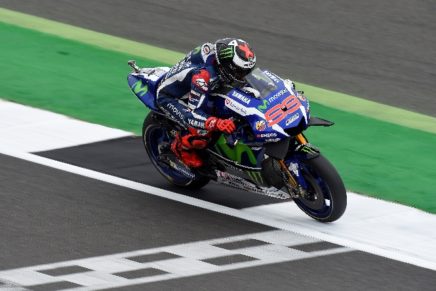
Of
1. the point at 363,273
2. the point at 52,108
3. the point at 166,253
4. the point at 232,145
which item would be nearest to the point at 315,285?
the point at 363,273

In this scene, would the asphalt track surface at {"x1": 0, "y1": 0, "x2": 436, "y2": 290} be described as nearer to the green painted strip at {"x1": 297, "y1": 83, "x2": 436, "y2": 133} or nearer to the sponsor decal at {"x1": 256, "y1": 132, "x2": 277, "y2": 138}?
the green painted strip at {"x1": 297, "y1": 83, "x2": 436, "y2": 133}

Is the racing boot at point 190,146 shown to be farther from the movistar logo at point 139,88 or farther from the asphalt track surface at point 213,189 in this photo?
the movistar logo at point 139,88

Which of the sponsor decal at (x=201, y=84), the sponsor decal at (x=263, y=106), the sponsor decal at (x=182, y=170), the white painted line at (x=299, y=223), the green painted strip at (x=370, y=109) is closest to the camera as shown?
the white painted line at (x=299, y=223)

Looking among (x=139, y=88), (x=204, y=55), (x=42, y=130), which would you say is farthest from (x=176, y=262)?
(x=42, y=130)

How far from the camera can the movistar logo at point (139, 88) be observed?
498 inches

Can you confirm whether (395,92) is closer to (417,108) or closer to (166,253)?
(417,108)

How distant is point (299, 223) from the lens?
11742 millimetres

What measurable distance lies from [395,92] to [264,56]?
2001 mm

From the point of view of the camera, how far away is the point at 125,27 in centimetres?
1877

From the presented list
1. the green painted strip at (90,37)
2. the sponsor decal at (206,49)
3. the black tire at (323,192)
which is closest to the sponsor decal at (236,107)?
the sponsor decal at (206,49)

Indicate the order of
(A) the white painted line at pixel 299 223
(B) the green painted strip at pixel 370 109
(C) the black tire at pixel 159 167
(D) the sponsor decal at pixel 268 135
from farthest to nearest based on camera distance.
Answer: (B) the green painted strip at pixel 370 109
(C) the black tire at pixel 159 167
(D) the sponsor decal at pixel 268 135
(A) the white painted line at pixel 299 223

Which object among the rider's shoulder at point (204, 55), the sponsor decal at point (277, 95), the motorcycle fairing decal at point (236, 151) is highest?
the rider's shoulder at point (204, 55)

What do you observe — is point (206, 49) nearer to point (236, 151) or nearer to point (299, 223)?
point (236, 151)

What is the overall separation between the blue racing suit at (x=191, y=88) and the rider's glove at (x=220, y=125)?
108 mm
